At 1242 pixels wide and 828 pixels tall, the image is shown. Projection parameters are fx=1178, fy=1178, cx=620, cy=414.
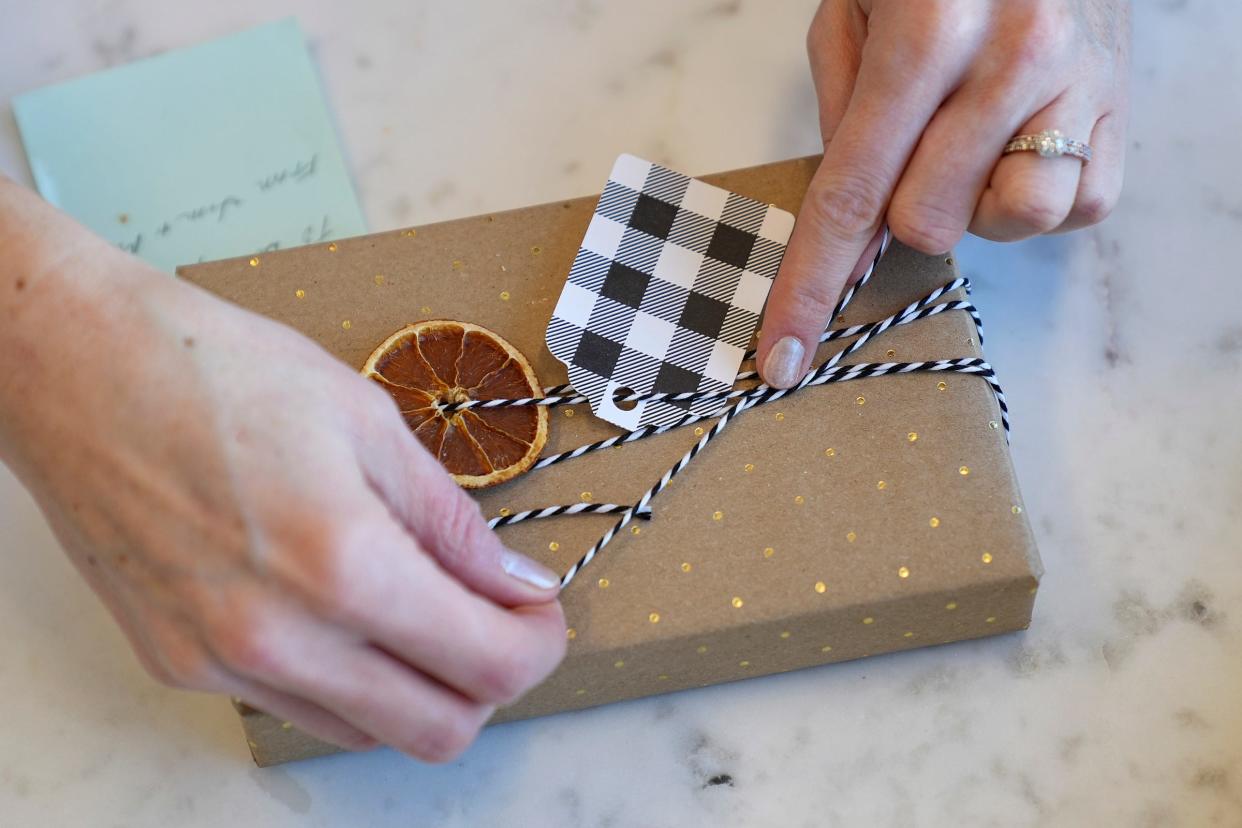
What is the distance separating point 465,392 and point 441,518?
19cm

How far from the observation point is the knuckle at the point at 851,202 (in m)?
0.92

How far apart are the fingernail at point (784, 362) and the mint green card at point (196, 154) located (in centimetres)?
45

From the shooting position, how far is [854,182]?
3.02 ft

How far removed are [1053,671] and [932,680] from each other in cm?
10

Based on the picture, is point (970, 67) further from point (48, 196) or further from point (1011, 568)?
point (48, 196)

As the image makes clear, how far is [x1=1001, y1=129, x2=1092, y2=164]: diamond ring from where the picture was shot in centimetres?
89

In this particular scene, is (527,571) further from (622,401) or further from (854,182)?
(854,182)

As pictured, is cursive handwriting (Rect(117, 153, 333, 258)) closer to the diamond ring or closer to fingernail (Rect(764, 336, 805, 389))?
fingernail (Rect(764, 336, 805, 389))

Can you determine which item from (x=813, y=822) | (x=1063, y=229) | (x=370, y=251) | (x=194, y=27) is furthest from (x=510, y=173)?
(x=813, y=822)

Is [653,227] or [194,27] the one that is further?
[194,27]

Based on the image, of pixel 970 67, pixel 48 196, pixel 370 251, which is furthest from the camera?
pixel 48 196

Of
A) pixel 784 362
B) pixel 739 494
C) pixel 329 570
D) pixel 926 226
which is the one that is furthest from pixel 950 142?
pixel 329 570

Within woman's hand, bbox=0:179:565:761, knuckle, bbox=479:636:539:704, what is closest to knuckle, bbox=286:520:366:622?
woman's hand, bbox=0:179:565:761

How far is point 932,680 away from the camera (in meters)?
0.99
